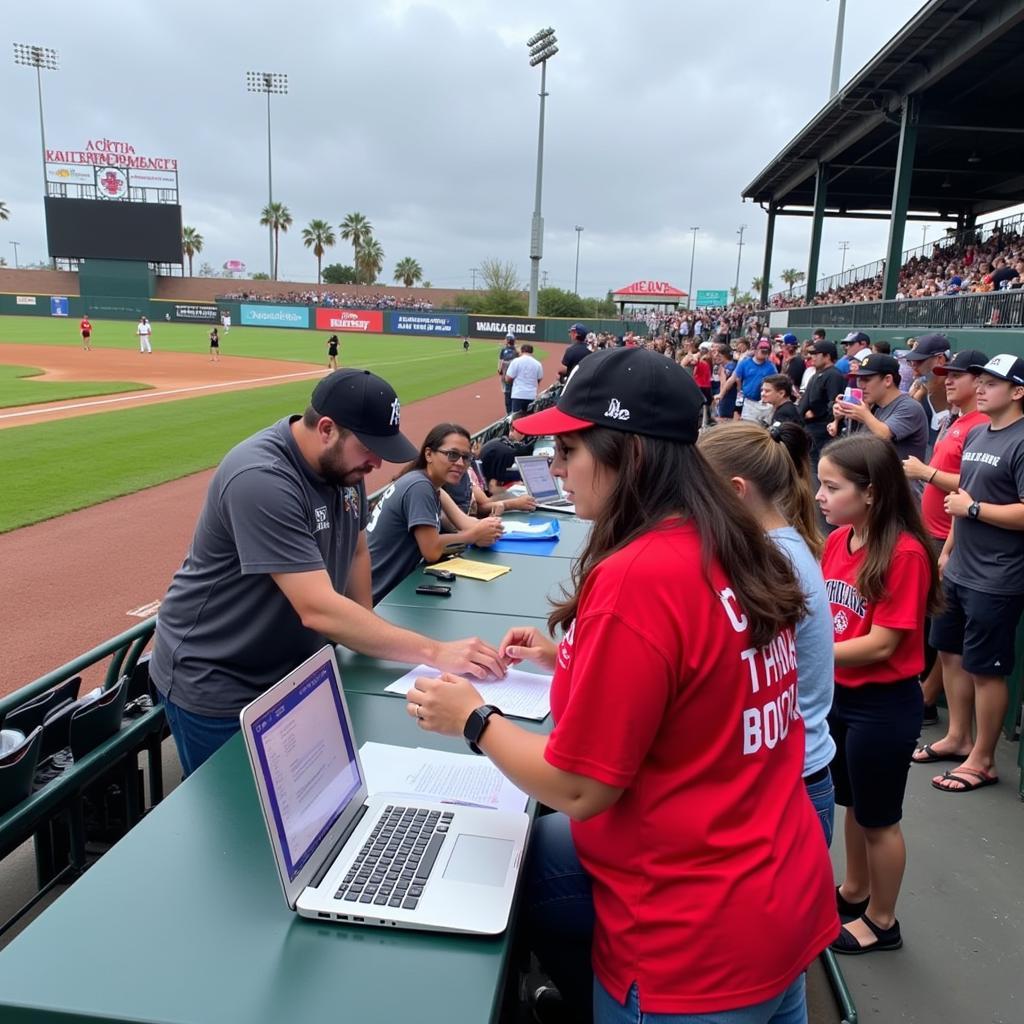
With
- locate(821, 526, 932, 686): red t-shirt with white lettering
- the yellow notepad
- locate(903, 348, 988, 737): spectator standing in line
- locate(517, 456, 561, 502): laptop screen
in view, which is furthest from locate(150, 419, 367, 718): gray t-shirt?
locate(517, 456, 561, 502): laptop screen

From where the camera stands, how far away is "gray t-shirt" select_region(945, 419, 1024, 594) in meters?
4.19

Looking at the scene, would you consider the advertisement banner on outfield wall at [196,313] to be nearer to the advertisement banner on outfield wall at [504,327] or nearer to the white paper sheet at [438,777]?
the advertisement banner on outfield wall at [504,327]

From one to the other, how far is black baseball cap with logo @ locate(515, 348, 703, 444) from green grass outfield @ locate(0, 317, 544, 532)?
9.36m

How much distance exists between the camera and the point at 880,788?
294 centimetres

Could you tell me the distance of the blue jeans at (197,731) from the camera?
275 cm

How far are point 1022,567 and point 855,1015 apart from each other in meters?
2.42

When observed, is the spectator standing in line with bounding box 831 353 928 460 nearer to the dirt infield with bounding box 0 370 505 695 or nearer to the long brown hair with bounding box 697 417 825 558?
the long brown hair with bounding box 697 417 825 558

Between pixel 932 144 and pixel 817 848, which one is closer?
pixel 817 848

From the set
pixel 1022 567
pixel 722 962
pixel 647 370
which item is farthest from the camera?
pixel 1022 567

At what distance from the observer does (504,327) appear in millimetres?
60438

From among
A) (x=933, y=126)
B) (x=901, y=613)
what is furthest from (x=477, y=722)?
(x=933, y=126)

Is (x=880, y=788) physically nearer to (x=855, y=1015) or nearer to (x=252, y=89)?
(x=855, y=1015)

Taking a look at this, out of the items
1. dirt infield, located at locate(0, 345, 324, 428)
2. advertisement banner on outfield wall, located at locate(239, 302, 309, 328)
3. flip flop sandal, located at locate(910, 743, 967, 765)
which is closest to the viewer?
flip flop sandal, located at locate(910, 743, 967, 765)

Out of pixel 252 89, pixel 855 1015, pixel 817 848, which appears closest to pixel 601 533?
pixel 817 848
